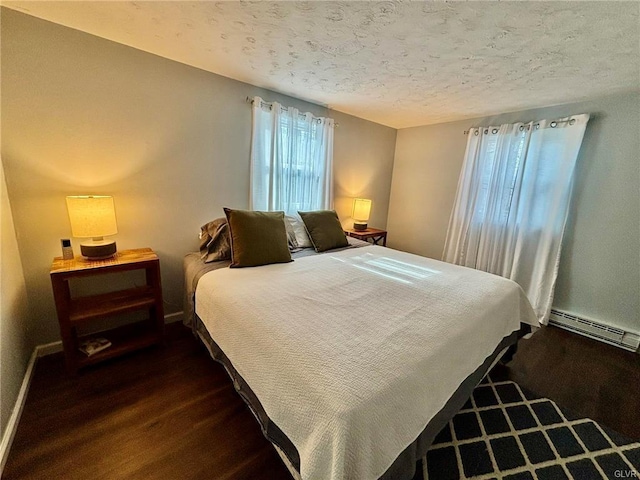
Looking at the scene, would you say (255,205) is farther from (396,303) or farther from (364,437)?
(364,437)

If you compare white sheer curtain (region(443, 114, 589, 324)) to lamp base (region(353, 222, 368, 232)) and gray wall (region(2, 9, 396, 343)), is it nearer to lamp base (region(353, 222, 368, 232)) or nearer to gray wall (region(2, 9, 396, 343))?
lamp base (region(353, 222, 368, 232))

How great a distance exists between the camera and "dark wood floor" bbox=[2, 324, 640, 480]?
3.79ft

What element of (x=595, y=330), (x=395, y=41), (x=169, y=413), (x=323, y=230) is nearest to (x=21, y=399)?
(x=169, y=413)

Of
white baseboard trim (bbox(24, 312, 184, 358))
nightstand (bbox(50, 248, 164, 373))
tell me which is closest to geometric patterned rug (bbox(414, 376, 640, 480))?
nightstand (bbox(50, 248, 164, 373))

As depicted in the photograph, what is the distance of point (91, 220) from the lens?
159 cm

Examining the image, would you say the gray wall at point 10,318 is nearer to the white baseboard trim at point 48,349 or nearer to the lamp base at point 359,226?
the white baseboard trim at point 48,349

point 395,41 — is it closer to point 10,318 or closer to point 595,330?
point 10,318

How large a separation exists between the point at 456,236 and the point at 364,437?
317 cm

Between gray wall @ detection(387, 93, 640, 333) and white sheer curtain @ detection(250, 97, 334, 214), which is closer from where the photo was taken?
gray wall @ detection(387, 93, 640, 333)

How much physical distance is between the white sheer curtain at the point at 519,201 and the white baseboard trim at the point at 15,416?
398cm

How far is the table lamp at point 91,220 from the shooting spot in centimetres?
156

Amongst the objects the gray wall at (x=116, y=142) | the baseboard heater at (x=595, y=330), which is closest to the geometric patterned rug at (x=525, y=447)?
the baseboard heater at (x=595, y=330)

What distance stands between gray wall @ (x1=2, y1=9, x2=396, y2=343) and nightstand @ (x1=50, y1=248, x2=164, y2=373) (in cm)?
25

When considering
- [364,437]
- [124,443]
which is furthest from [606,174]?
[124,443]
